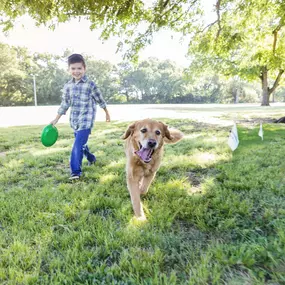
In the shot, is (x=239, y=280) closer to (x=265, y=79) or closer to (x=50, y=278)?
(x=50, y=278)

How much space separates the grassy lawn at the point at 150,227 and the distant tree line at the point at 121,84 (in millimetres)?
51608

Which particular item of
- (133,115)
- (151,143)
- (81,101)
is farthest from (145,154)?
(133,115)

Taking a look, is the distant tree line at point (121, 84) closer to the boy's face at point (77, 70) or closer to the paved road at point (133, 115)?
the paved road at point (133, 115)

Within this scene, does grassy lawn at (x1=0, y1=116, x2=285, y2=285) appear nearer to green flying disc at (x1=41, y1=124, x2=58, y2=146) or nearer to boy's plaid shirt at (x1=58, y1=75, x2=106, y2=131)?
green flying disc at (x1=41, y1=124, x2=58, y2=146)

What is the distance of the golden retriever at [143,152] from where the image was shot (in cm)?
307

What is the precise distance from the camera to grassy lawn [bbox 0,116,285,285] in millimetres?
1798

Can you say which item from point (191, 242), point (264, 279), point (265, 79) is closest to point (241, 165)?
point (191, 242)

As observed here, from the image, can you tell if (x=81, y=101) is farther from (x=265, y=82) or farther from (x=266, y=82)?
(x=266, y=82)

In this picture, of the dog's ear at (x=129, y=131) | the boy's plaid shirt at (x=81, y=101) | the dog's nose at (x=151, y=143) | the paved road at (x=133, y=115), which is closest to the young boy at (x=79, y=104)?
the boy's plaid shirt at (x=81, y=101)

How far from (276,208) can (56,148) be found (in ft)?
18.1

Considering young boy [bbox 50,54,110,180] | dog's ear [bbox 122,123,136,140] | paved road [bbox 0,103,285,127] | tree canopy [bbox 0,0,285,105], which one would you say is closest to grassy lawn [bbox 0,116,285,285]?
young boy [bbox 50,54,110,180]

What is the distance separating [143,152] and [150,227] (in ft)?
3.19

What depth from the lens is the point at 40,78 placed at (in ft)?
193

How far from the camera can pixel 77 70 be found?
13.6 feet
